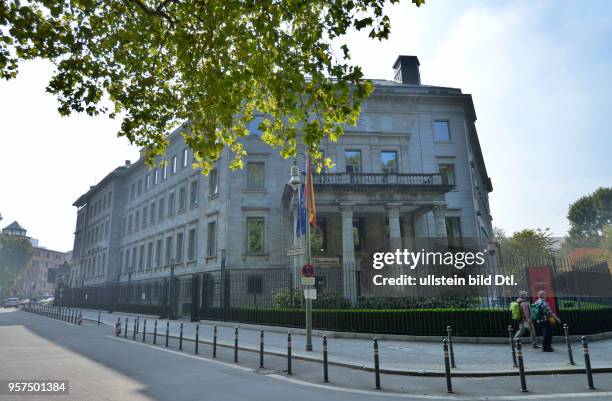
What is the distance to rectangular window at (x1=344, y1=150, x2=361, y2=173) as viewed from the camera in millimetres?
31938

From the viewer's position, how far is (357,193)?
2538cm

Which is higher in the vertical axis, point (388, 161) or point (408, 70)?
point (408, 70)

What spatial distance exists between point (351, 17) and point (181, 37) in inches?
150

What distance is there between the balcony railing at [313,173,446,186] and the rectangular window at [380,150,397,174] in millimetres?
5631

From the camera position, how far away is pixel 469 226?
3169cm

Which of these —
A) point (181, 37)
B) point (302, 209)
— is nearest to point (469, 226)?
point (302, 209)

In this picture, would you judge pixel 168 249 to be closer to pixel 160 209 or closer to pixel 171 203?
pixel 171 203

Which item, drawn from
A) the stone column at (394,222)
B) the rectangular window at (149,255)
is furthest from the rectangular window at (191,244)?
the stone column at (394,222)

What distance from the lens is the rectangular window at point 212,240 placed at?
32.0 metres

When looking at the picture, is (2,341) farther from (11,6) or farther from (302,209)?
(11,6)

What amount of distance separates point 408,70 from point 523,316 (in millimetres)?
29966

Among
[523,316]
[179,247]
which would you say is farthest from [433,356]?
[179,247]

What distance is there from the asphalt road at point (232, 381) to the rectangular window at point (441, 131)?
86.9 ft

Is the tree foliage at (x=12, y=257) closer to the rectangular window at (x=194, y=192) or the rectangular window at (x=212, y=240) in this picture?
the rectangular window at (x=194, y=192)
